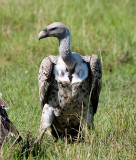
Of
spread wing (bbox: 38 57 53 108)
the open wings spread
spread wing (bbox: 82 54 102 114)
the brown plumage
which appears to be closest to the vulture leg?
the brown plumage

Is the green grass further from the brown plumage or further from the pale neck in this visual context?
the pale neck

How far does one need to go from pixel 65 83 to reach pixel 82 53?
9.75 feet

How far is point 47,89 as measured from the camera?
207 inches

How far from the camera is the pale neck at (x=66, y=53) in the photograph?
16.6 feet

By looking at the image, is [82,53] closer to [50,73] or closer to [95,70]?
[95,70]

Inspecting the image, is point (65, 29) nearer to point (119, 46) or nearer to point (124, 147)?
point (124, 147)

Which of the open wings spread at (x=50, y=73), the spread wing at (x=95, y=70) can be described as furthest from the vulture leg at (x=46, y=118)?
the spread wing at (x=95, y=70)

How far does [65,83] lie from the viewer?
16.9 feet

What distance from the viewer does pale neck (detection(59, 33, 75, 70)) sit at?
16.6 ft

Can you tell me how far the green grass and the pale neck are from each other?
35 centimetres

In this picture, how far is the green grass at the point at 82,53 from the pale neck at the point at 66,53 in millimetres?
349

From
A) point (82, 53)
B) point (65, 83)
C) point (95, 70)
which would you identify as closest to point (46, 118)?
point (65, 83)

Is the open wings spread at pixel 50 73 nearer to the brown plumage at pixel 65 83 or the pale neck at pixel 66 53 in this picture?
the brown plumage at pixel 65 83

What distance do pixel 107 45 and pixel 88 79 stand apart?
11.4 ft
